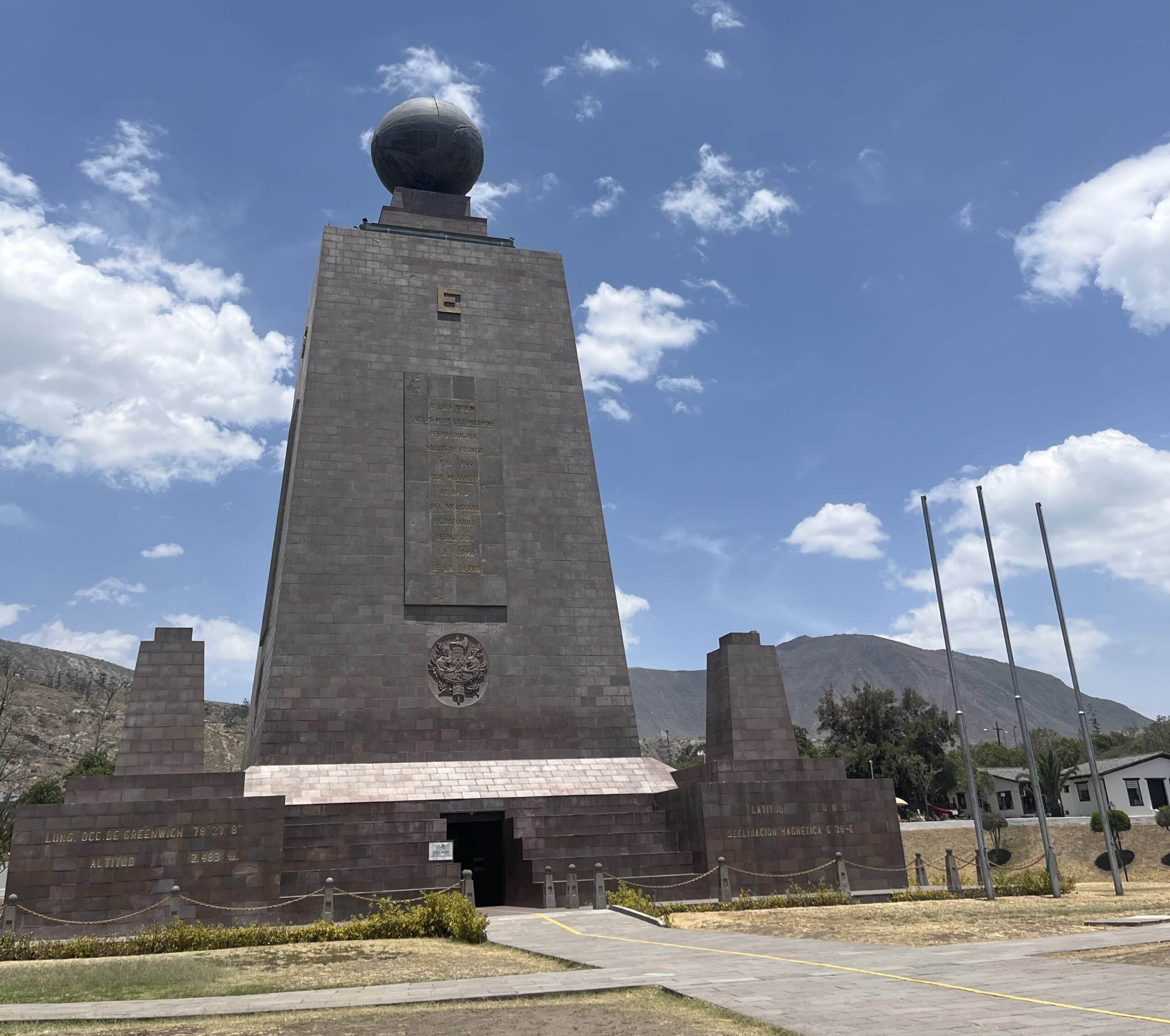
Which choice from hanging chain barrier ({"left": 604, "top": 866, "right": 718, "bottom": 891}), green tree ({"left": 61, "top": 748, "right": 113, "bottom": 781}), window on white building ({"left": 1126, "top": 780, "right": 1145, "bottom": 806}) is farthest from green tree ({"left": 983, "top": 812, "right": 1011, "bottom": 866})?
green tree ({"left": 61, "top": 748, "right": 113, "bottom": 781})

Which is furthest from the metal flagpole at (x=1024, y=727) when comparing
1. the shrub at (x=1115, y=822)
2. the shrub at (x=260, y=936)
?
the shrub at (x=1115, y=822)

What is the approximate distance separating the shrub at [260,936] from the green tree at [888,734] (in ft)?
181

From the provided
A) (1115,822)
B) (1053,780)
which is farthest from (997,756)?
(1115,822)

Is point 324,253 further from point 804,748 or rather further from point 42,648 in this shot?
point 42,648

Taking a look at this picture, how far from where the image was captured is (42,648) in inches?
5812

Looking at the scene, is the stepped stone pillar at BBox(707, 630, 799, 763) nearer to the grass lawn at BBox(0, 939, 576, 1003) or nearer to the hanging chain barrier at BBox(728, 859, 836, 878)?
the hanging chain barrier at BBox(728, 859, 836, 878)

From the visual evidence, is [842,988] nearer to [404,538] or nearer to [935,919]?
[935,919]

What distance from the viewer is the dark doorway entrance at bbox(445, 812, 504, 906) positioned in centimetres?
2231

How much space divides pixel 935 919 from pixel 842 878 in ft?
16.7

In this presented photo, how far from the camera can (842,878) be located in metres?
19.9

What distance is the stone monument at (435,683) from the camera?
63.6 ft

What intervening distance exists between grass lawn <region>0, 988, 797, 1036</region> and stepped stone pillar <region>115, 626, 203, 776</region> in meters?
13.0

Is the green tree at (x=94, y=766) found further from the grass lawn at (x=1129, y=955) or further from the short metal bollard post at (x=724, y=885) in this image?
the grass lawn at (x=1129, y=955)

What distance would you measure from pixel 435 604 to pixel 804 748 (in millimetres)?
50645
